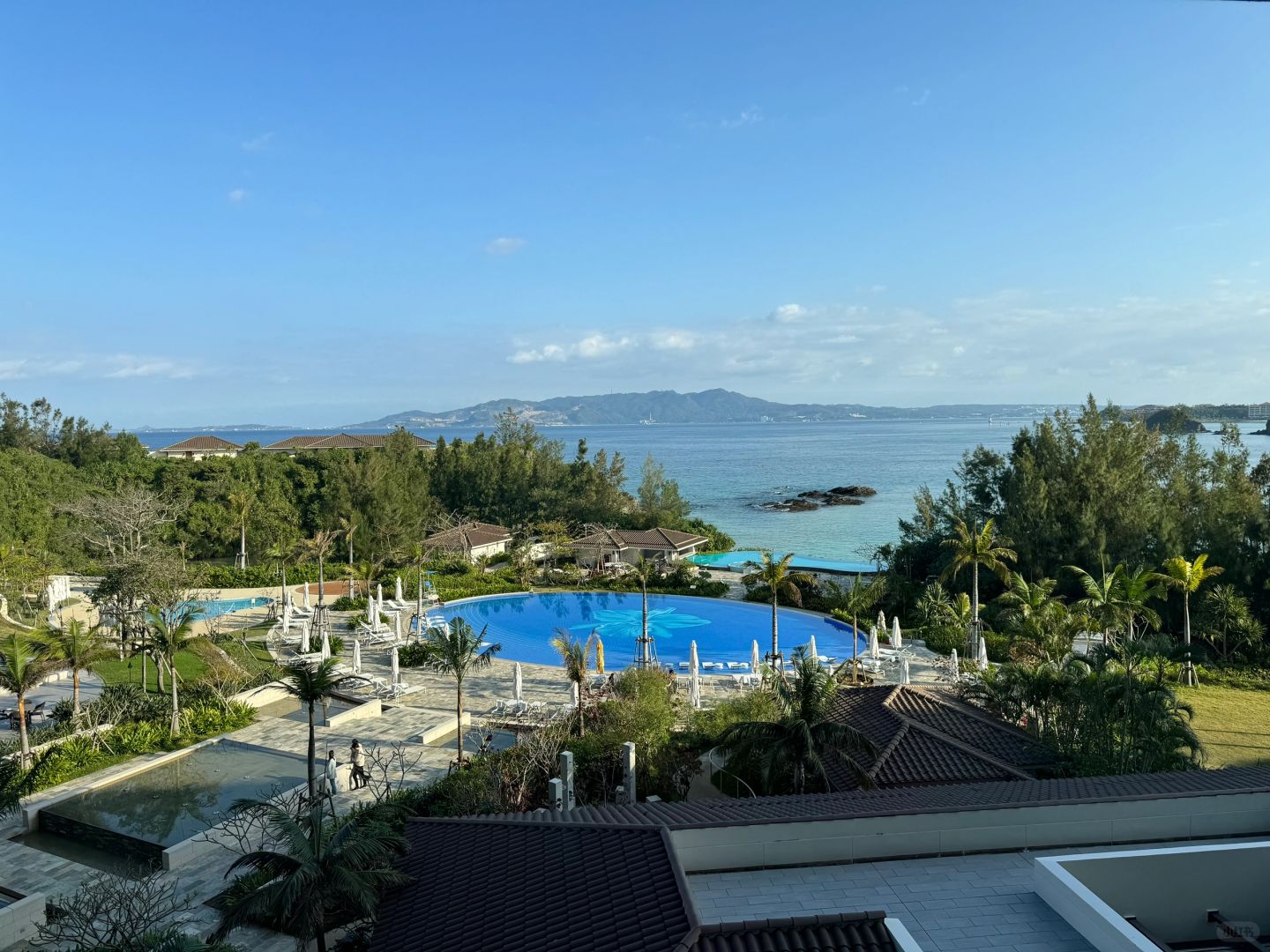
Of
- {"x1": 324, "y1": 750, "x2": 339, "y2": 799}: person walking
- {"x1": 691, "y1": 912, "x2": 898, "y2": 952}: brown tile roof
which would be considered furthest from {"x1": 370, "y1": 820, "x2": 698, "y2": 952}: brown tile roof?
{"x1": 324, "y1": 750, "x2": 339, "y2": 799}: person walking

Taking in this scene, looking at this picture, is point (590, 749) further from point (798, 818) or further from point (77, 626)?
point (77, 626)

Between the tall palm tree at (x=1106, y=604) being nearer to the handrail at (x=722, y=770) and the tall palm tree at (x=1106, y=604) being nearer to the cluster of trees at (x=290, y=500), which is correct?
the handrail at (x=722, y=770)

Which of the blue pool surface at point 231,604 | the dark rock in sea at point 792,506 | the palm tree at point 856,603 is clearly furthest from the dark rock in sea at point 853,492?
the blue pool surface at point 231,604

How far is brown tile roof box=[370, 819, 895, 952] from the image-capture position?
209 inches

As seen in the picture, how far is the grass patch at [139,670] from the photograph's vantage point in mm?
19922

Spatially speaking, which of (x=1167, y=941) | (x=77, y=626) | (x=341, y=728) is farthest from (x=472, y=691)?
(x=1167, y=941)

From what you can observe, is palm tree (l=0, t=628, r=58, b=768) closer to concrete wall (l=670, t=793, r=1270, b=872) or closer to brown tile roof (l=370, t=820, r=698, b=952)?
brown tile roof (l=370, t=820, r=698, b=952)

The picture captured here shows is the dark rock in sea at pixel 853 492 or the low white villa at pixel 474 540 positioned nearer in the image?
the low white villa at pixel 474 540

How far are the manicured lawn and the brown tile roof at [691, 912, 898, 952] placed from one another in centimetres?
1177

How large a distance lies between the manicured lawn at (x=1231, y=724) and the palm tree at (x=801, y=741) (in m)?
6.66

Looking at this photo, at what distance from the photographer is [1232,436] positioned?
1203 inches

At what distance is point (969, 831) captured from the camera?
24.9 feet

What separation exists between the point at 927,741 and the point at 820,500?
7216cm

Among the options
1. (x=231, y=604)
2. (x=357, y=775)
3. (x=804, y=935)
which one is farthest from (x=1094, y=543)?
(x=231, y=604)
